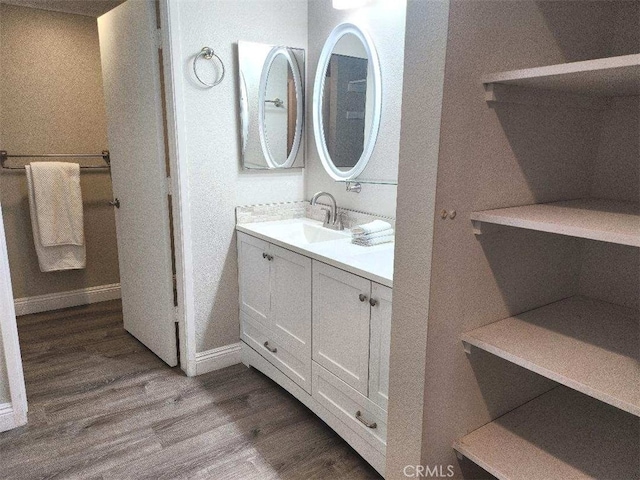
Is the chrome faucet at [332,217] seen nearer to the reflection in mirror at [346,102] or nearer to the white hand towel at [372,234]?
the reflection in mirror at [346,102]

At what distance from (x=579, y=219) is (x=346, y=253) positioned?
1.07 metres

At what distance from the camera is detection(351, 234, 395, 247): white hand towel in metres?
2.16

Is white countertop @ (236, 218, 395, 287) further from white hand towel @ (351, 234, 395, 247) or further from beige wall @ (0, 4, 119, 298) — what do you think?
beige wall @ (0, 4, 119, 298)

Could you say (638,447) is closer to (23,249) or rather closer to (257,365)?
(257,365)

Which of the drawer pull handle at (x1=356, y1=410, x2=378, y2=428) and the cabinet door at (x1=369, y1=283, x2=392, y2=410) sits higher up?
the cabinet door at (x1=369, y1=283, x2=392, y2=410)

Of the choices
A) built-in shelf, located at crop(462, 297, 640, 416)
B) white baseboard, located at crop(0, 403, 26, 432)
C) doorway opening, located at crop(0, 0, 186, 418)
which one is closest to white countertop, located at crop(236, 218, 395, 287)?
built-in shelf, located at crop(462, 297, 640, 416)

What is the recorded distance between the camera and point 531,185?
1.28 m

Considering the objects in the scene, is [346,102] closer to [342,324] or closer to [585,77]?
[342,324]

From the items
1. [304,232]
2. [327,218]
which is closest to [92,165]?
[304,232]

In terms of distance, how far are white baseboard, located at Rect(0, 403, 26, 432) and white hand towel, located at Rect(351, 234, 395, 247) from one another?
177 centimetres

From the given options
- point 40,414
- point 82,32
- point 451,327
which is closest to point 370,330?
point 451,327

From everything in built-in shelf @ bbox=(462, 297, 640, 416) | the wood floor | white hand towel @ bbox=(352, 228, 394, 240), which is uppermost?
white hand towel @ bbox=(352, 228, 394, 240)

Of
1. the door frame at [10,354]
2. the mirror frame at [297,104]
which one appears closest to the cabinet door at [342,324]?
the mirror frame at [297,104]

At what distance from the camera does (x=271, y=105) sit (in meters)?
2.66
